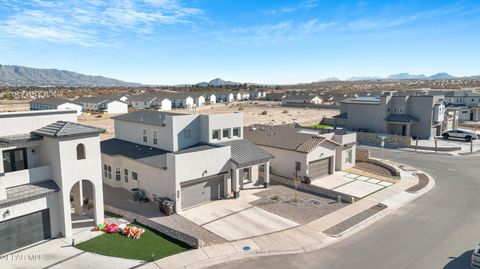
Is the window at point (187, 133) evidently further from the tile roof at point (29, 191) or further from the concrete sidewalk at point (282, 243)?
the concrete sidewalk at point (282, 243)

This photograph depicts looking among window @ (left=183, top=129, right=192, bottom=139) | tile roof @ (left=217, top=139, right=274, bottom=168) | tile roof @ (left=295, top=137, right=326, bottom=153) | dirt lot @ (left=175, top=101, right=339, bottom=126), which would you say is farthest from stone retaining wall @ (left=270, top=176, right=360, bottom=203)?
dirt lot @ (left=175, top=101, right=339, bottom=126)

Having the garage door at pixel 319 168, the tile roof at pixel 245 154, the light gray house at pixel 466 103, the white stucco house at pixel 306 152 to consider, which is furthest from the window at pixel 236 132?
the light gray house at pixel 466 103

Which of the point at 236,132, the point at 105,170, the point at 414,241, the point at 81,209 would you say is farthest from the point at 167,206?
the point at 414,241

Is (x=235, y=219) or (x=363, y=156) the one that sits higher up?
(x=363, y=156)

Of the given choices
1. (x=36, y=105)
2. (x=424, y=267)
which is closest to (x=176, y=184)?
(x=424, y=267)

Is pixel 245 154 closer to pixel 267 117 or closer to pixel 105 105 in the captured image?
pixel 267 117

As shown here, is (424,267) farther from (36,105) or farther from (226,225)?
(36,105)

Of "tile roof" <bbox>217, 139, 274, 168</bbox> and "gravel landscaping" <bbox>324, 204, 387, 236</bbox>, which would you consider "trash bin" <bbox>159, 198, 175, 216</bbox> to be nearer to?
"tile roof" <bbox>217, 139, 274, 168</bbox>

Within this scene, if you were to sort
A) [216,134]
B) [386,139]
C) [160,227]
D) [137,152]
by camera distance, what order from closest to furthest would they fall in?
[160,227] < [137,152] < [216,134] < [386,139]
